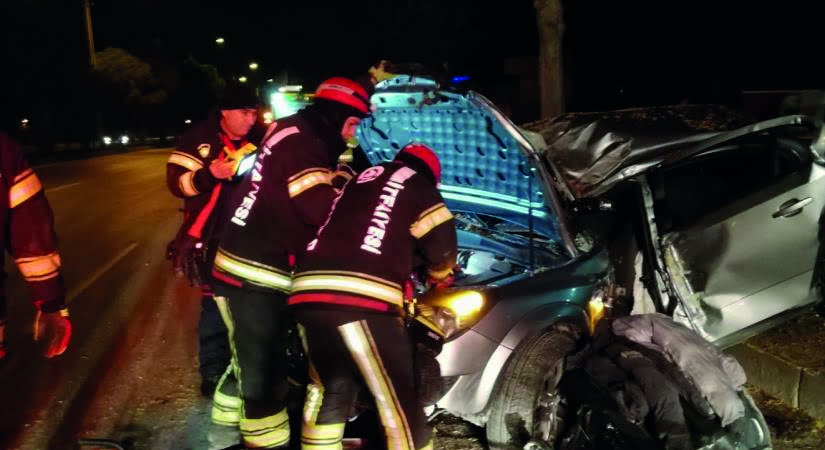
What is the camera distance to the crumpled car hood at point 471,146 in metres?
3.26

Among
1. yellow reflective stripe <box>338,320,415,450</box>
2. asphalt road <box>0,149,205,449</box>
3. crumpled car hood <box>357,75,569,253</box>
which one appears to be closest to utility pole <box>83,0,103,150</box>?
asphalt road <box>0,149,205,449</box>

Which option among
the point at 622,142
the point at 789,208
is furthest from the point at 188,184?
the point at 789,208

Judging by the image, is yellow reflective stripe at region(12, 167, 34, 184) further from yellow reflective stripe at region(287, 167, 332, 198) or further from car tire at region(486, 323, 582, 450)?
car tire at region(486, 323, 582, 450)

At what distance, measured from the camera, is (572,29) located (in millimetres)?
15883

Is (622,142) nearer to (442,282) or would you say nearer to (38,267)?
(442,282)

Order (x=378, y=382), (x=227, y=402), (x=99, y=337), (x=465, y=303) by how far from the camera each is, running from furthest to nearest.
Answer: (x=99, y=337), (x=227, y=402), (x=465, y=303), (x=378, y=382)

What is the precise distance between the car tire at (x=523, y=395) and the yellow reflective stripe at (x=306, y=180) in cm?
118

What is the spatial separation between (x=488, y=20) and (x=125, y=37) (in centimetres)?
4211

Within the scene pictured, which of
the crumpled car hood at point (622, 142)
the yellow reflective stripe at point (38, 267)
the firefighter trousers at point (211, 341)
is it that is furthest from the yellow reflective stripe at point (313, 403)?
the crumpled car hood at point (622, 142)

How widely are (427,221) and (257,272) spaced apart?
829mm

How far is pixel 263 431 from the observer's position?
3000 mm

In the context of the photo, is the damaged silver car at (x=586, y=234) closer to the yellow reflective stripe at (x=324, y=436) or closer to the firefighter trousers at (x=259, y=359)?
the yellow reflective stripe at (x=324, y=436)

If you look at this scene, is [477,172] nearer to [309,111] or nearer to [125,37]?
[309,111]

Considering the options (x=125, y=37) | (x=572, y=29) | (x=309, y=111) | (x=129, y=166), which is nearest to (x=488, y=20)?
(x=572, y=29)
